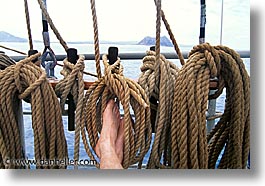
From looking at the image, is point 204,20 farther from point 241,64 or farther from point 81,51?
point 81,51

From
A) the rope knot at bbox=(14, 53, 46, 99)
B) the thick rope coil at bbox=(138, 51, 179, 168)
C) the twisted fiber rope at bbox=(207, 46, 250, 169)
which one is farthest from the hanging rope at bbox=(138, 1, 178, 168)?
the rope knot at bbox=(14, 53, 46, 99)

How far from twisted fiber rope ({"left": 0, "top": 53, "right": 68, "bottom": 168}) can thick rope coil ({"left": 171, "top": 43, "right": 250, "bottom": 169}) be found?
25 centimetres

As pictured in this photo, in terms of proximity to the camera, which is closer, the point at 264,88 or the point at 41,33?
the point at 264,88

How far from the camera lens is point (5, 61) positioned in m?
0.87

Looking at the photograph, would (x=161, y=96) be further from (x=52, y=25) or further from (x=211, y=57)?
(x=52, y=25)

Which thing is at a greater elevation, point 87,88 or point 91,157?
point 87,88

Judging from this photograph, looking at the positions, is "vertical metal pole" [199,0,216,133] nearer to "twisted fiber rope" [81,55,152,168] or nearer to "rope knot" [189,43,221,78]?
"rope knot" [189,43,221,78]

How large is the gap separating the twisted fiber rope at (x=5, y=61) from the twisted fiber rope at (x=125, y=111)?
18 centimetres

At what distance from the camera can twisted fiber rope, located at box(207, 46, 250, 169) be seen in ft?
2.68

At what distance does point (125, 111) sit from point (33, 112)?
0.20m

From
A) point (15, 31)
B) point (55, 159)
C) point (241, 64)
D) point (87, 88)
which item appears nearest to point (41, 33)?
point (15, 31)

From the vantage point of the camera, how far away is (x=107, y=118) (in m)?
0.83

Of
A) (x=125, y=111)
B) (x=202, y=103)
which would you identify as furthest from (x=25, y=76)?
(x=202, y=103)

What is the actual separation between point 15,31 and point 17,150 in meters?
0.26
